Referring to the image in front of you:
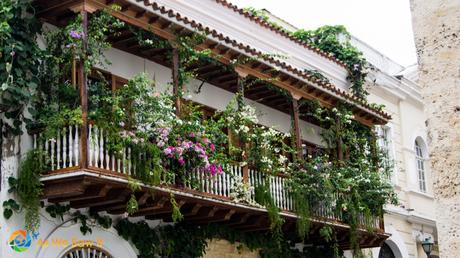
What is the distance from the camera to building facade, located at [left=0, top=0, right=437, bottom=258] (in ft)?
34.5

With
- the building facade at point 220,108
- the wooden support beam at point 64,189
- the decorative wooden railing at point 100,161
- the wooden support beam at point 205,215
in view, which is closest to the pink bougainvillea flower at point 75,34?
the building facade at point 220,108

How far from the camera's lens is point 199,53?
12.8 metres

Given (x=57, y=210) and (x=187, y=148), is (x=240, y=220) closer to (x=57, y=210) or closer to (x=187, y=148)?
(x=187, y=148)

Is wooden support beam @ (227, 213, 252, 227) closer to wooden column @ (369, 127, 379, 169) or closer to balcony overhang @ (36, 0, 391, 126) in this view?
balcony overhang @ (36, 0, 391, 126)

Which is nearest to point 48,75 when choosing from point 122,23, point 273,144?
point 122,23

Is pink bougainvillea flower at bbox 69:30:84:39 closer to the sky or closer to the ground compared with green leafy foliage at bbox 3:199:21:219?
closer to the sky

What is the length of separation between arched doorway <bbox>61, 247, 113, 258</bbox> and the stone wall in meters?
8.98

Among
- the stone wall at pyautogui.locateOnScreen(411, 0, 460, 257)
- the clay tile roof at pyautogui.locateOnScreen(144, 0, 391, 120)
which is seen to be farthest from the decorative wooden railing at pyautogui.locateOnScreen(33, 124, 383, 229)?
the stone wall at pyautogui.locateOnScreen(411, 0, 460, 257)

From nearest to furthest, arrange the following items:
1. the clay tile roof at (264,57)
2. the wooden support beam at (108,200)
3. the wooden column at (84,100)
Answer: the wooden column at (84,100) < the wooden support beam at (108,200) < the clay tile roof at (264,57)

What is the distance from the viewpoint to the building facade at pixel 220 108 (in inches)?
414

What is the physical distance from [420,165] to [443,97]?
2026 cm

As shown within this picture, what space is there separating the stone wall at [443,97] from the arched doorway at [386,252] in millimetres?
17645

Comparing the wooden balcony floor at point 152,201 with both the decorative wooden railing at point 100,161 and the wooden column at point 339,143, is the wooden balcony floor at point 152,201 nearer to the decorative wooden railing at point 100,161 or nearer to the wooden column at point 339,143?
the decorative wooden railing at point 100,161

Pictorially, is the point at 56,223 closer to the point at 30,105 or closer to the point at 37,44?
the point at 30,105
